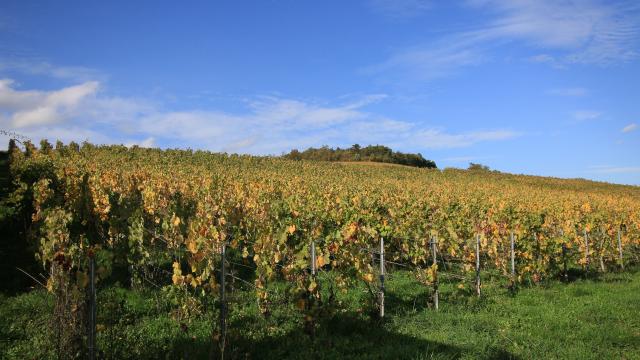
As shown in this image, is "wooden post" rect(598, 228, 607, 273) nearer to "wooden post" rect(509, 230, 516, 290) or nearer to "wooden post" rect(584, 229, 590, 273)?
"wooden post" rect(584, 229, 590, 273)

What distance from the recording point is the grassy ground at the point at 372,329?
6.56 m

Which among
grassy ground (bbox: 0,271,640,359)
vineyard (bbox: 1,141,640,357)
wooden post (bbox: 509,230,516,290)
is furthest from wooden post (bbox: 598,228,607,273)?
grassy ground (bbox: 0,271,640,359)

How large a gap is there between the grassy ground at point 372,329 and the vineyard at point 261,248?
0.23 m

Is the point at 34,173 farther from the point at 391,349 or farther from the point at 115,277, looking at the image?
the point at 391,349

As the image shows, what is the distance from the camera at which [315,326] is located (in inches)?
280

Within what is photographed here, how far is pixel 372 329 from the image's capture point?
7727 mm

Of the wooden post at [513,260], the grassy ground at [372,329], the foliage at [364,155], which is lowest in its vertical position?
the grassy ground at [372,329]

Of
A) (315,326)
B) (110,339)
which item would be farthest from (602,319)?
(110,339)

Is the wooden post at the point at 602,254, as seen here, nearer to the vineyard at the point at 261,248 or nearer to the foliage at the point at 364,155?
the vineyard at the point at 261,248

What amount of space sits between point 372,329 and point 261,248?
2312 millimetres

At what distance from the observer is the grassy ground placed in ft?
21.5

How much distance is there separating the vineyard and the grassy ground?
23 cm

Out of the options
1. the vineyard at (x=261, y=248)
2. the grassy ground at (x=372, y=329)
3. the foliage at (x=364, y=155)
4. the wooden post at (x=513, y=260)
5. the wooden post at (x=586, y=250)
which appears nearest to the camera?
the grassy ground at (x=372, y=329)

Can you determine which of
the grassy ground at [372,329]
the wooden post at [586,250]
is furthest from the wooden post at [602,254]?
the grassy ground at [372,329]
